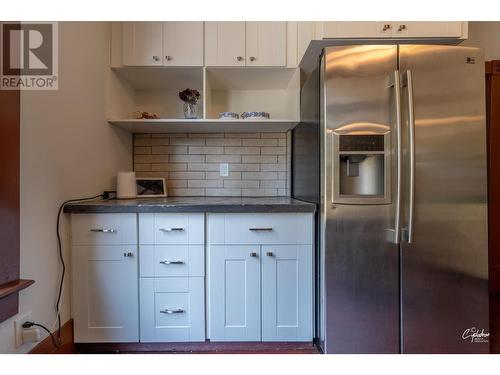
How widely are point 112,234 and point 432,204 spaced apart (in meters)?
1.72

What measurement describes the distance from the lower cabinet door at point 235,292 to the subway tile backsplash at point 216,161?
771 mm

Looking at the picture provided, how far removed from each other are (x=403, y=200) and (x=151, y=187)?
1736 mm

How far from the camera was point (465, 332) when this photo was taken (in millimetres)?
1401

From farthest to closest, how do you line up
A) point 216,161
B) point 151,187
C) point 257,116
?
point 216,161 → point 151,187 → point 257,116

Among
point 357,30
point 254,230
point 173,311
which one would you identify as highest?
point 357,30

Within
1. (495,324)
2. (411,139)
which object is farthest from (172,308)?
(495,324)

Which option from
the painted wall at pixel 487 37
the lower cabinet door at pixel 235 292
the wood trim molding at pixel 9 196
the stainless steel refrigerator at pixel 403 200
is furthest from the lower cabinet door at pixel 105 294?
the painted wall at pixel 487 37

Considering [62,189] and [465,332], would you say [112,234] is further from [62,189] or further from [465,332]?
[465,332]

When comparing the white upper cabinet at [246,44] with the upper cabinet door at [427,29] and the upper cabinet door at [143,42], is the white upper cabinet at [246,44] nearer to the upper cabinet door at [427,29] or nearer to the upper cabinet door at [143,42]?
the upper cabinet door at [143,42]

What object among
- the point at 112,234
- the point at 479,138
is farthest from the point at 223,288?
the point at 479,138

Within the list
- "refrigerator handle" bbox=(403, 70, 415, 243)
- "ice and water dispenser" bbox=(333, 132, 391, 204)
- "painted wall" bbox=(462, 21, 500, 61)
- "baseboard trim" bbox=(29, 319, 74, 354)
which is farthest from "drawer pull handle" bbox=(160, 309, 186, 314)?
"painted wall" bbox=(462, 21, 500, 61)

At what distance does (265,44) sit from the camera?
1.84 meters

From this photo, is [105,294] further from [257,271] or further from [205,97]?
[205,97]

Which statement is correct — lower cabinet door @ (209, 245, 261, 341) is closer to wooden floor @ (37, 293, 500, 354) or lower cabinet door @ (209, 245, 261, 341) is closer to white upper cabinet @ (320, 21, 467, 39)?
wooden floor @ (37, 293, 500, 354)
